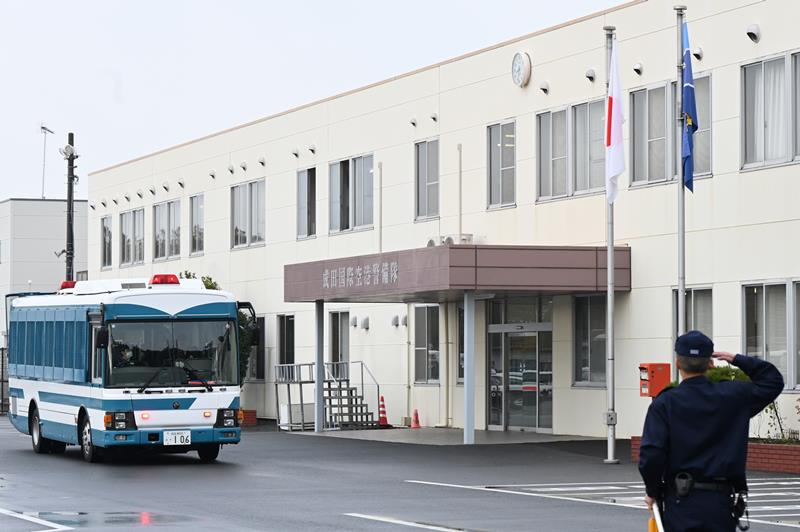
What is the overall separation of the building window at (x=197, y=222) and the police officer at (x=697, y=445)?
3979cm

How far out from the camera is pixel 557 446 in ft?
90.1

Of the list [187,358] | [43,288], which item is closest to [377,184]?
[187,358]

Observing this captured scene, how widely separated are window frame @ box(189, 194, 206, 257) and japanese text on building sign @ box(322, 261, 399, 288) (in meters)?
15.0

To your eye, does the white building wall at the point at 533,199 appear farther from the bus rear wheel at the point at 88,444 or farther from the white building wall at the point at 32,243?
the white building wall at the point at 32,243

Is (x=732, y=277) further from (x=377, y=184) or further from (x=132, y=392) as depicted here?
(x=377, y=184)

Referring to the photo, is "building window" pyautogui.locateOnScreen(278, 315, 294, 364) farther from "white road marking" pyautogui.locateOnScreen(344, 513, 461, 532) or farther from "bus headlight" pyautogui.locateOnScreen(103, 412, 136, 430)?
"white road marking" pyautogui.locateOnScreen(344, 513, 461, 532)

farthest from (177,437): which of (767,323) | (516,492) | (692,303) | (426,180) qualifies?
(426,180)

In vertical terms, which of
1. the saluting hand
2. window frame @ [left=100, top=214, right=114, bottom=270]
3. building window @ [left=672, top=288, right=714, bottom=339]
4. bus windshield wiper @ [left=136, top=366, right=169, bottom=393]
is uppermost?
window frame @ [left=100, top=214, right=114, bottom=270]

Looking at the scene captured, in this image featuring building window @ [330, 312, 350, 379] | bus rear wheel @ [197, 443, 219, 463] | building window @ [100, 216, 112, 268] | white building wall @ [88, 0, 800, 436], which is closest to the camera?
bus rear wheel @ [197, 443, 219, 463]

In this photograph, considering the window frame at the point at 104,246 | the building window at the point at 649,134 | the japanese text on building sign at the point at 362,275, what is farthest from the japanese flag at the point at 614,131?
the window frame at the point at 104,246

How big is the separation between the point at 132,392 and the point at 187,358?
3.60ft

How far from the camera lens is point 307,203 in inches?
1609

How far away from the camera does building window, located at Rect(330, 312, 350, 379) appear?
3909 centimetres

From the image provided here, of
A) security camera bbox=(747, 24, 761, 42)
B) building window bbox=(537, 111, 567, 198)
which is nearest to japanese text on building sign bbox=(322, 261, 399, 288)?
building window bbox=(537, 111, 567, 198)
